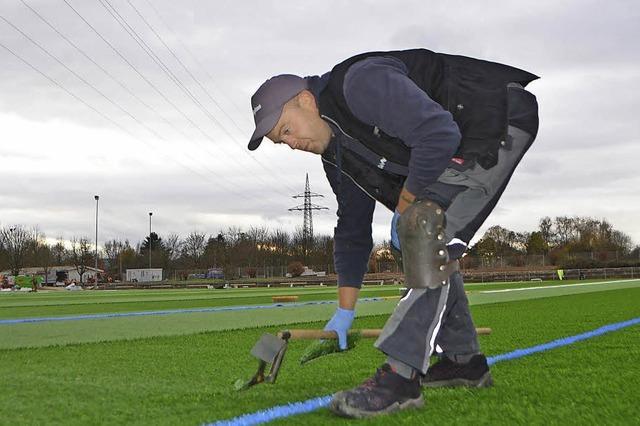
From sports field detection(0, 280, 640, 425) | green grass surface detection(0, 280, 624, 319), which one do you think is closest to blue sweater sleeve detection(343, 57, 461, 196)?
sports field detection(0, 280, 640, 425)

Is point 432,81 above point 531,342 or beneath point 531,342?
above

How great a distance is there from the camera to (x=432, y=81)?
2.93 metres

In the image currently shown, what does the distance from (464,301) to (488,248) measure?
110 m

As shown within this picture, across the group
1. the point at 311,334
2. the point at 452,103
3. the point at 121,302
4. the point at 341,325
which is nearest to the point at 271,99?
the point at 452,103

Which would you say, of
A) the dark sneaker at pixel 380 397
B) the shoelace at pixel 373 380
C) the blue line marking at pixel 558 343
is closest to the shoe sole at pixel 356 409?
the dark sneaker at pixel 380 397

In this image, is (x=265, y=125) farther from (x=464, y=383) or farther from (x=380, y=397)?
(x=464, y=383)

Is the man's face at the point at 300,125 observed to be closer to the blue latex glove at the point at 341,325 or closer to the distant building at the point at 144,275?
the blue latex glove at the point at 341,325

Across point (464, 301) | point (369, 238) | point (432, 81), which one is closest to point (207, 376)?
point (369, 238)

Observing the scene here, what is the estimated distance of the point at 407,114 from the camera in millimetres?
2568

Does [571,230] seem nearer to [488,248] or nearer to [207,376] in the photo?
[488,248]

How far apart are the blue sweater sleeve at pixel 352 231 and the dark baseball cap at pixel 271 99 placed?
2.17ft

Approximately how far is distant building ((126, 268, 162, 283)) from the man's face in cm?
9699

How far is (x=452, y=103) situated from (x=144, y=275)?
99.1 m

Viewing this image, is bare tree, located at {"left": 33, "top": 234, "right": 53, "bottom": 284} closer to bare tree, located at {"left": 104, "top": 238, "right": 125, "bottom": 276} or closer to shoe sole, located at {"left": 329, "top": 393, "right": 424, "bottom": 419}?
bare tree, located at {"left": 104, "top": 238, "right": 125, "bottom": 276}
